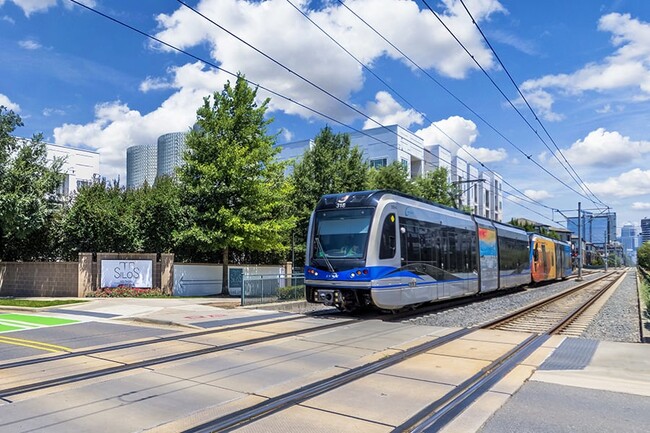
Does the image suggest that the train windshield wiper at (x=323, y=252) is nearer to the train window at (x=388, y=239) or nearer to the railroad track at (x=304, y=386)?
the train window at (x=388, y=239)

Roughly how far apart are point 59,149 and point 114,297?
33.0 meters

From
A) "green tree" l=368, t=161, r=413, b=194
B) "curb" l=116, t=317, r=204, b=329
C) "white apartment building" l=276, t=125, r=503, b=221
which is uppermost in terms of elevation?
"white apartment building" l=276, t=125, r=503, b=221

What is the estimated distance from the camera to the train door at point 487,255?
20.8 meters

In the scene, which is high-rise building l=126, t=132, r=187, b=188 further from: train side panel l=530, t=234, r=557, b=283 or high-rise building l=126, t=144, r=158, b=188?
train side panel l=530, t=234, r=557, b=283

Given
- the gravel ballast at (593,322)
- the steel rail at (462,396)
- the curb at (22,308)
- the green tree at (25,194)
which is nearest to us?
the steel rail at (462,396)

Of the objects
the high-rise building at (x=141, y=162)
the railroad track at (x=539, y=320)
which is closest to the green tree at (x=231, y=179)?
the railroad track at (x=539, y=320)

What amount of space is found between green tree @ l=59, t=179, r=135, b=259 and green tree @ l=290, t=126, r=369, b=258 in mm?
9166

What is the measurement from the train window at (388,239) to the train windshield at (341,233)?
18.5 inches

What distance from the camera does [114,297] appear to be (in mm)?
22406

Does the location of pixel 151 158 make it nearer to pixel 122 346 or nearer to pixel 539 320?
pixel 539 320

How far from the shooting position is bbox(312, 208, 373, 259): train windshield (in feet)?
44.1

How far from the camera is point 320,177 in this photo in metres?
30.3

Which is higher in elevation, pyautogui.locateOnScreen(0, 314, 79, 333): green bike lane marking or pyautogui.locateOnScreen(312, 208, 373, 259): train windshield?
pyautogui.locateOnScreen(312, 208, 373, 259): train windshield

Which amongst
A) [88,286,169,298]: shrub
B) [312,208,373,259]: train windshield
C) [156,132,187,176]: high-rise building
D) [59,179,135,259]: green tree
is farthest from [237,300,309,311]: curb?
[156,132,187,176]: high-rise building
